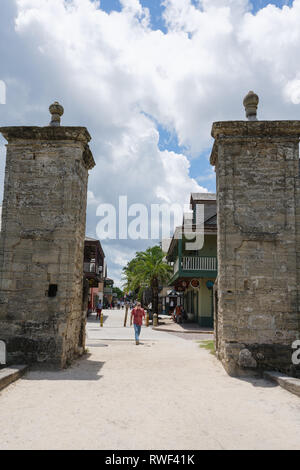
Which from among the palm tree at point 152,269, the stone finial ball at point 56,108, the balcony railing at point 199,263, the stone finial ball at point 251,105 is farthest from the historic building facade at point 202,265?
the stone finial ball at point 56,108

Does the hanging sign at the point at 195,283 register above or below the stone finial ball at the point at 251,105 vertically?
below

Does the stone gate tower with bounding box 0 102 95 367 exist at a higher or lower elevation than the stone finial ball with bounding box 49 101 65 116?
lower

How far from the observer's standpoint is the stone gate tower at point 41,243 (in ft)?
28.4

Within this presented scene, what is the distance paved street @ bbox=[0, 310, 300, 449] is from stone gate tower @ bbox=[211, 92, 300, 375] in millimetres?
1004

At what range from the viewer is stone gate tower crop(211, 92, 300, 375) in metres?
8.59

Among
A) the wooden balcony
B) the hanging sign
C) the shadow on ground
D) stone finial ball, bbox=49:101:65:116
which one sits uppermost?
stone finial ball, bbox=49:101:65:116

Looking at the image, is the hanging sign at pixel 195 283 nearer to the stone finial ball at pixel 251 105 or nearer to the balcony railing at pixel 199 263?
the balcony railing at pixel 199 263

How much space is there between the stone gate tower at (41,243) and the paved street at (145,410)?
93 cm

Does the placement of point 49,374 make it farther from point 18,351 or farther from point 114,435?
point 114,435

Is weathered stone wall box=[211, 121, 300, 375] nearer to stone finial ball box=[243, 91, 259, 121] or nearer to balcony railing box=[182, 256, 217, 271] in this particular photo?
stone finial ball box=[243, 91, 259, 121]

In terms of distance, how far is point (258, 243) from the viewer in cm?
905

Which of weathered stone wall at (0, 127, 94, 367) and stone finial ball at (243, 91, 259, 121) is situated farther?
stone finial ball at (243, 91, 259, 121)

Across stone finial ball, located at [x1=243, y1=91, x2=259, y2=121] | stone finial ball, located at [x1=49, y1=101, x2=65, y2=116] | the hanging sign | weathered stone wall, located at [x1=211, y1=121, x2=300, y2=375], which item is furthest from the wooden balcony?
stone finial ball, located at [x1=49, y1=101, x2=65, y2=116]

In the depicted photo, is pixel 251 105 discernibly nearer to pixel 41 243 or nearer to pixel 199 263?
pixel 41 243
